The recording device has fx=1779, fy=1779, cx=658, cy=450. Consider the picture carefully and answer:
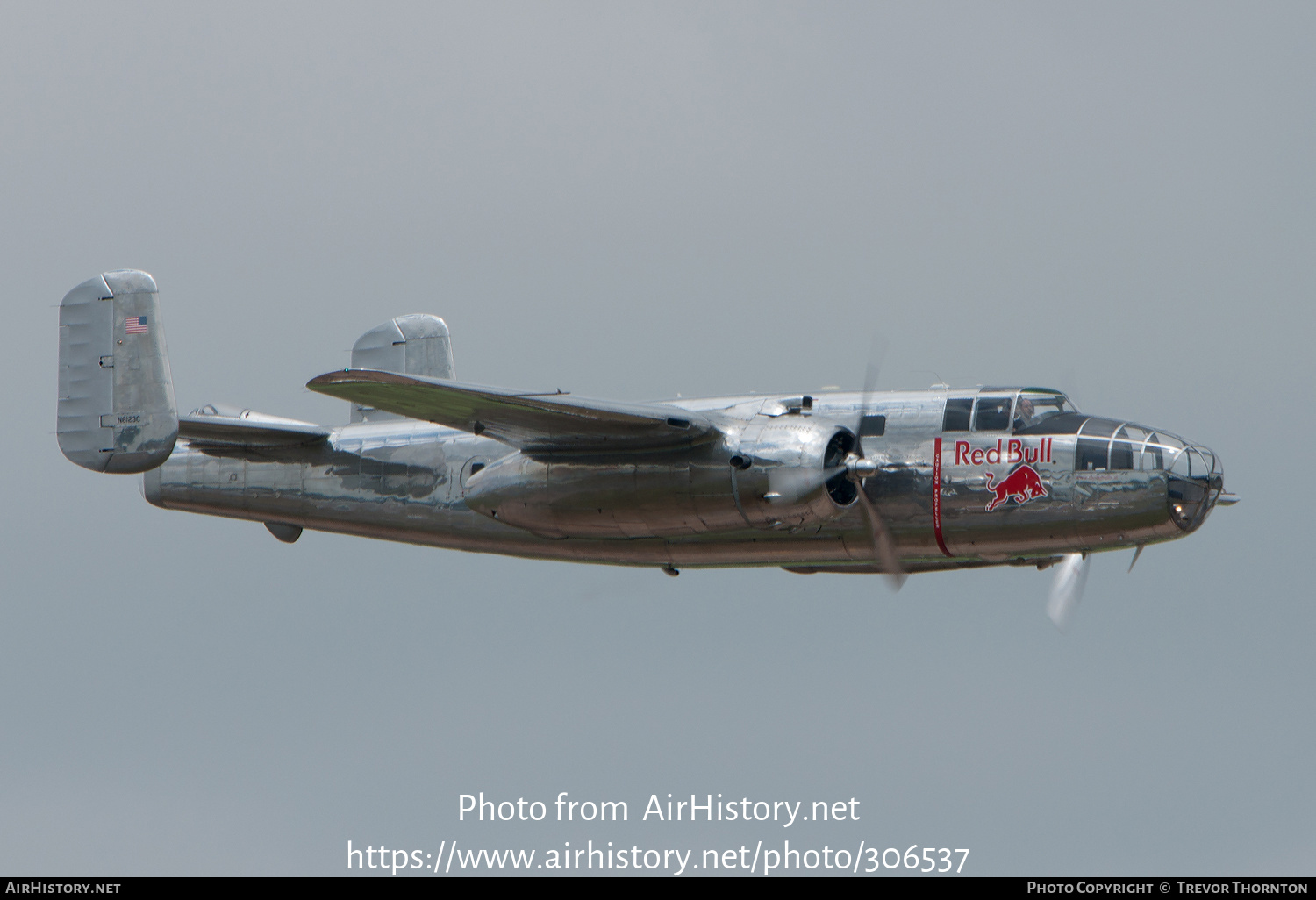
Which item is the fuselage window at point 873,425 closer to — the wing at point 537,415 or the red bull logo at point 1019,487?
the red bull logo at point 1019,487

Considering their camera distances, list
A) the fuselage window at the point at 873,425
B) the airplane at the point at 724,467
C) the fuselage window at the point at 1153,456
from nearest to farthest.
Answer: the fuselage window at the point at 1153,456, the airplane at the point at 724,467, the fuselage window at the point at 873,425

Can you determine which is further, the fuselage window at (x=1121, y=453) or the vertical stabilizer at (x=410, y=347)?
the vertical stabilizer at (x=410, y=347)

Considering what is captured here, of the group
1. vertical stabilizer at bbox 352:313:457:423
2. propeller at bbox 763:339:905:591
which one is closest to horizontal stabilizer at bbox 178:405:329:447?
vertical stabilizer at bbox 352:313:457:423

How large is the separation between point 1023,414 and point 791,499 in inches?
130

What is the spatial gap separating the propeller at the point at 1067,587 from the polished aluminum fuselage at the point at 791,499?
0.64 m

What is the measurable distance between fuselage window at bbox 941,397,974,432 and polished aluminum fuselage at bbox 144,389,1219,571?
100 mm

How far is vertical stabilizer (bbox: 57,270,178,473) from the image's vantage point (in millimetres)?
25156

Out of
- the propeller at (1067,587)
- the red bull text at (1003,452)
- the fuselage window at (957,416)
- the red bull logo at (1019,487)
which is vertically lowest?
the propeller at (1067,587)

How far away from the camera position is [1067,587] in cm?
2472

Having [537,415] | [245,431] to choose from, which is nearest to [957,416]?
[537,415]

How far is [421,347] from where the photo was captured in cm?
3128

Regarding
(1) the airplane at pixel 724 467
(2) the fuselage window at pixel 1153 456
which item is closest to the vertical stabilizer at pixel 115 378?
(1) the airplane at pixel 724 467

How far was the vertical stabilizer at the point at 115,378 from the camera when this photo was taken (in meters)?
25.2
